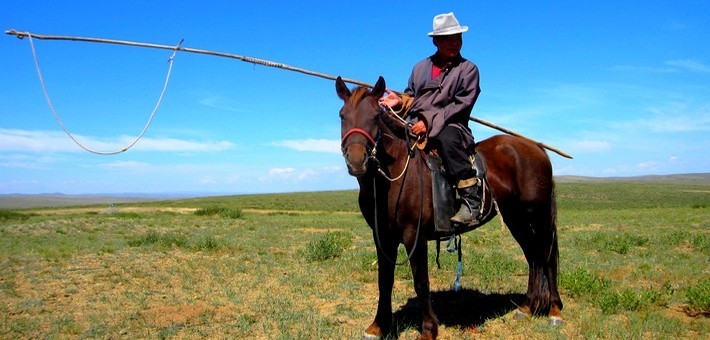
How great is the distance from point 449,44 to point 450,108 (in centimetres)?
78

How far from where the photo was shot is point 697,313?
6.45 meters

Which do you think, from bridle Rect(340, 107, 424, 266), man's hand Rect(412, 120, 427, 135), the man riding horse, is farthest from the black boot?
man's hand Rect(412, 120, 427, 135)

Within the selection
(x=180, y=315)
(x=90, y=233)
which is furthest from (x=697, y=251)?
(x=90, y=233)

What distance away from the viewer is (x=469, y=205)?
5.51m

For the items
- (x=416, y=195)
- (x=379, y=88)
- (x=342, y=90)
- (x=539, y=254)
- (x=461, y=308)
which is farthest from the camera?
(x=461, y=308)

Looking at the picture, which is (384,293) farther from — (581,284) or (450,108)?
(581,284)

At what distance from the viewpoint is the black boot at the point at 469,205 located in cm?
543

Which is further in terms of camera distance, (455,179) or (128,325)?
(128,325)

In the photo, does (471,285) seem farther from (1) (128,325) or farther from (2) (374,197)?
(1) (128,325)

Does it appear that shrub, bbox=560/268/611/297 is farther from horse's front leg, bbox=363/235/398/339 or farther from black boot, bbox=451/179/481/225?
horse's front leg, bbox=363/235/398/339

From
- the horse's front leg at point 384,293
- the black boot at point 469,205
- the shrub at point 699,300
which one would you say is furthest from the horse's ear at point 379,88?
the shrub at point 699,300

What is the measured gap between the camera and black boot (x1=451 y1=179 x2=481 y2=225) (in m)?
5.43

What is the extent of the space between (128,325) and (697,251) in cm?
1314

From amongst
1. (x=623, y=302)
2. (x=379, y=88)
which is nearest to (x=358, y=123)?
(x=379, y=88)
